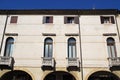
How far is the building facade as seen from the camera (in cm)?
1838

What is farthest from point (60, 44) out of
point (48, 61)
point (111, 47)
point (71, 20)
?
point (111, 47)

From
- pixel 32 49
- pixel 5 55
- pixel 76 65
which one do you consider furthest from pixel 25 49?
pixel 76 65

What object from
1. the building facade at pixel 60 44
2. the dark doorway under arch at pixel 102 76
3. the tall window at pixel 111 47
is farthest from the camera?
the tall window at pixel 111 47

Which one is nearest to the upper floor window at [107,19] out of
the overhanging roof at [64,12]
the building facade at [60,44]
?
the building facade at [60,44]

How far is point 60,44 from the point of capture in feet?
64.5

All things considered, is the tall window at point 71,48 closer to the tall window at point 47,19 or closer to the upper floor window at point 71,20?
the upper floor window at point 71,20

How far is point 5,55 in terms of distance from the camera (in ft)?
63.9

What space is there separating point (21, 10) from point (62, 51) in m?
6.74

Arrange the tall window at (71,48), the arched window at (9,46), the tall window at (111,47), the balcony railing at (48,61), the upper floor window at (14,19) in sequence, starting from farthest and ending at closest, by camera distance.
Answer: the upper floor window at (14,19), the arched window at (9,46), the tall window at (71,48), the tall window at (111,47), the balcony railing at (48,61)

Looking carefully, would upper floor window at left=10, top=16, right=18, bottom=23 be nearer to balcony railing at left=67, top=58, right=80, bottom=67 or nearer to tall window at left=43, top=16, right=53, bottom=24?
tall window at left=43, top=16, right=53, bottom=24

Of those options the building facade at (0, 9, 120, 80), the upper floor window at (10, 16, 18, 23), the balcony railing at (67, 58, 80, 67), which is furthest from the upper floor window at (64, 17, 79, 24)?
the upper floor window at (10, 16, 18, 23)

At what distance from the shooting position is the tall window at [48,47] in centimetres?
1944

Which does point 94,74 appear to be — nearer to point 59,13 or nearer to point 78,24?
point 78,24

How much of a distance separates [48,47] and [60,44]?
1.28 meters
